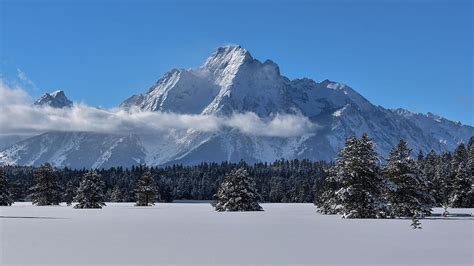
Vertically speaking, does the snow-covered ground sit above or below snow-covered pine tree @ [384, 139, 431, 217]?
below

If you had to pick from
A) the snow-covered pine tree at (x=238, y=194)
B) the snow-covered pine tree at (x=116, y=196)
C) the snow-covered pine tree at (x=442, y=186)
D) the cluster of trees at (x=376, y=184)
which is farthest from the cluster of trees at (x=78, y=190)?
the snow-covered pine tree at (x=442, y=186)

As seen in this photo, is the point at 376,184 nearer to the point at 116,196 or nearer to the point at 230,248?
the point at 230,248

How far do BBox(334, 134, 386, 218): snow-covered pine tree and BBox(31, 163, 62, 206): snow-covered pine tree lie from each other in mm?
65002

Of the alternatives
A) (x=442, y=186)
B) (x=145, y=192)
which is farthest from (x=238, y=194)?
(x=442, y=186)

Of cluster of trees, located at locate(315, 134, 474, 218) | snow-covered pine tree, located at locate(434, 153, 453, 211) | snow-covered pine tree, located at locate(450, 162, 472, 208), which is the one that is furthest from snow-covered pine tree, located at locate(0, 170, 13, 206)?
snow-covered pine tree, located at locate(450, 162, 472, 208)

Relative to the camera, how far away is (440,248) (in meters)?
25.5

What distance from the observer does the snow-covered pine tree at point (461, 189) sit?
93938mm

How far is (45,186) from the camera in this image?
351ft

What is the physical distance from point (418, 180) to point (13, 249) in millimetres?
44915

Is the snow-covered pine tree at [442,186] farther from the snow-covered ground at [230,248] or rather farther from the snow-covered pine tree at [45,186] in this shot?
the snow-covered pine tree at [45,186]

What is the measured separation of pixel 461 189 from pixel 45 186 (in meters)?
75.3

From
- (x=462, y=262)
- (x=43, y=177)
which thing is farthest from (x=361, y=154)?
(x=43, y=177)

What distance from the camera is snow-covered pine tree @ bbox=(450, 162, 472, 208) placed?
93.9m

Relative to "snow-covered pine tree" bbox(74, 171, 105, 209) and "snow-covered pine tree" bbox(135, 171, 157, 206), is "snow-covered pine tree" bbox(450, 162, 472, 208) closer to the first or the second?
"snow-covered pine tree" bbox(135, 171, 157, 206)
